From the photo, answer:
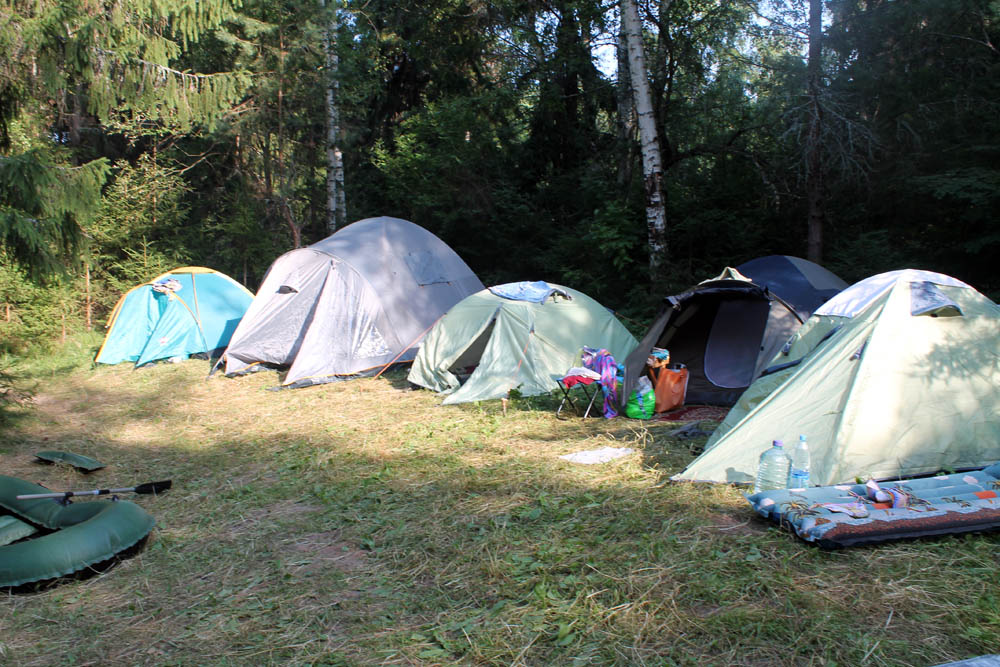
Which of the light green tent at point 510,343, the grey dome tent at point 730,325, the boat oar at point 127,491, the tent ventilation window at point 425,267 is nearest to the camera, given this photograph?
the boat oar at point 127,491

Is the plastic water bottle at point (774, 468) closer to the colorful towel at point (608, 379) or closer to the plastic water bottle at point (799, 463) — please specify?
the plastic water bottle at point (799, 463)

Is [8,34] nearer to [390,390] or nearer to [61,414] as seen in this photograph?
[61,414]

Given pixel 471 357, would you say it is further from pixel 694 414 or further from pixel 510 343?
pixel 694 414

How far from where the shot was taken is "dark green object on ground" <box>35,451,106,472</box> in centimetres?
542

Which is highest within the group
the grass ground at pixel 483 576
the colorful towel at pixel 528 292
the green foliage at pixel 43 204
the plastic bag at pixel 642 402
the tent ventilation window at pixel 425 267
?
the green foliage at pixel 43 204

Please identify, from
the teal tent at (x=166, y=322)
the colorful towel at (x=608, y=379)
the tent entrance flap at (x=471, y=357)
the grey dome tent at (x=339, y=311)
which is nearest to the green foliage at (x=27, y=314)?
the teal tent at (x=166, y=322)

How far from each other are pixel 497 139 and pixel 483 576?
40.3 ft

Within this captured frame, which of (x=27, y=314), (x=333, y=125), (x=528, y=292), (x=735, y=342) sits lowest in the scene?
(x=735, y=342)

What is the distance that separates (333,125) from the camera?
13836 millimetres

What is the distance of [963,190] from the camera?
873 cm

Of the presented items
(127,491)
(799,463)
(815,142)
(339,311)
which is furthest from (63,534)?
(815,142)

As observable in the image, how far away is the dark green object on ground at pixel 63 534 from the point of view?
11.2 ft

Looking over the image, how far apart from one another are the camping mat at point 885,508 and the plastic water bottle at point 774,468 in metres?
0.27

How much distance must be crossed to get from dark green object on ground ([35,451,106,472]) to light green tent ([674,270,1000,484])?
434cm
